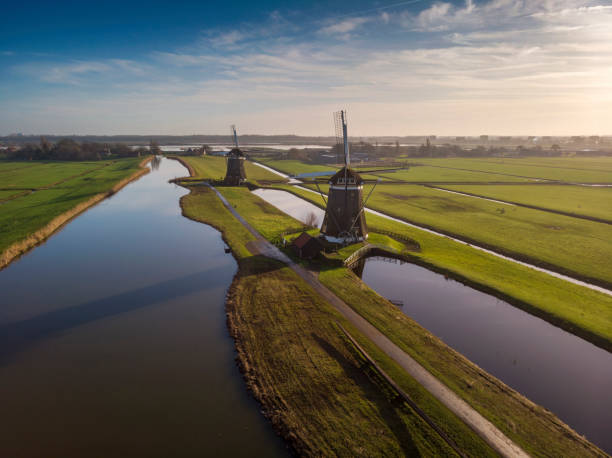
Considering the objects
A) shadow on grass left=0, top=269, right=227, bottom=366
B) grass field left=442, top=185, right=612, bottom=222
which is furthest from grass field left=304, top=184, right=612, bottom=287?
shadow on grass left=0, top=269, right=227, bottom=366

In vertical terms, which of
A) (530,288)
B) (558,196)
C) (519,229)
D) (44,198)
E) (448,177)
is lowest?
(530,288)

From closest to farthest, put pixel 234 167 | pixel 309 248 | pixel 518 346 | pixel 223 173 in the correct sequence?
pixel 518 346 < pixel 309 248 < pixel 234 167 < pixel 223 173

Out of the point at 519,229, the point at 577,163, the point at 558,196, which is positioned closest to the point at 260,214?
the point at 519,229

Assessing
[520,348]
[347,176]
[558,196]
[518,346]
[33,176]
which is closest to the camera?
[520,348]

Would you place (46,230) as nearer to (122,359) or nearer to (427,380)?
(122,359)

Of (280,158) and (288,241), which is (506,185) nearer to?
(288,241)

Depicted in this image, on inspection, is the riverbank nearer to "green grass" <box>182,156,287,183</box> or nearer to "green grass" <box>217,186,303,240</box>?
"green grass" <box>217,186,303,240</box>

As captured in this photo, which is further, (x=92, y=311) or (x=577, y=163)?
(x=577, y=163)

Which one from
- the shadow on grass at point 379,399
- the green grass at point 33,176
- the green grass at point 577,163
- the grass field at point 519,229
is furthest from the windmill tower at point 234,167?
the green grass at point 577,163
